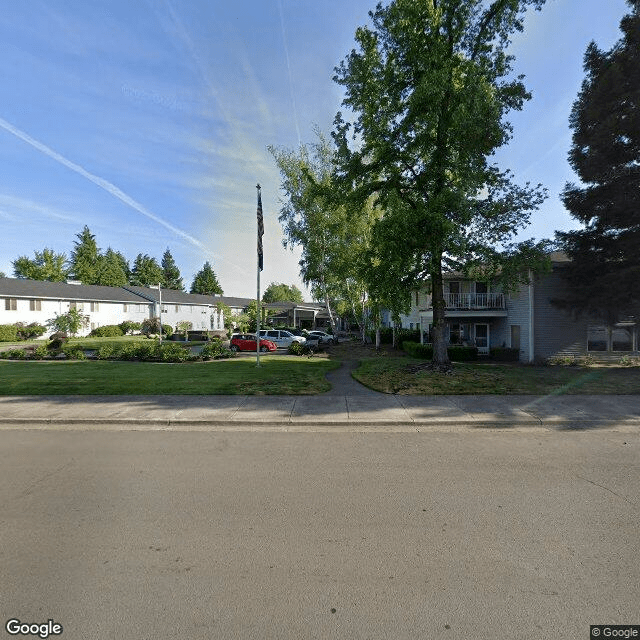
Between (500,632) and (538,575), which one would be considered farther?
(538,575)

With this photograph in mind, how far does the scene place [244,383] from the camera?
12.1 m

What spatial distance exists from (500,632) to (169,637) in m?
2.35

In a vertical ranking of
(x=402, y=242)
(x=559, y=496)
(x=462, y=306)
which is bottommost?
(x=559, y=496)

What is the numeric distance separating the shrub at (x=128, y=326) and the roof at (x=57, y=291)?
381 centimetres

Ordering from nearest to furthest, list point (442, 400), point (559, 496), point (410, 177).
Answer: point (559, 496)
point (442, 400)
point (410, 177)

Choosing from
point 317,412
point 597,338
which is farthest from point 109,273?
point 597,338

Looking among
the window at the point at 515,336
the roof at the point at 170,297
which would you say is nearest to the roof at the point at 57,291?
the roof at the point at 170,297

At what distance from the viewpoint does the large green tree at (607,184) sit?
15.1 metres

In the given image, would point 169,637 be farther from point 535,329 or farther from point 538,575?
point 535,329

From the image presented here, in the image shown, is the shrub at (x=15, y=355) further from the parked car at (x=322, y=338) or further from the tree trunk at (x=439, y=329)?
the tree trunk at (x=439, y=329)

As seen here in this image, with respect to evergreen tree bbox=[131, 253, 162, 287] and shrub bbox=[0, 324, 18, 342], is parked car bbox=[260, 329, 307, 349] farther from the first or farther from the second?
evergreen tree bbox=[131, 253, 162, 287]

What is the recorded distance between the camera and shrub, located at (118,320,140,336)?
42469 mm

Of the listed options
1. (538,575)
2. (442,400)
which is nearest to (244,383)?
(442,400)

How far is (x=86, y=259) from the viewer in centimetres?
6800
